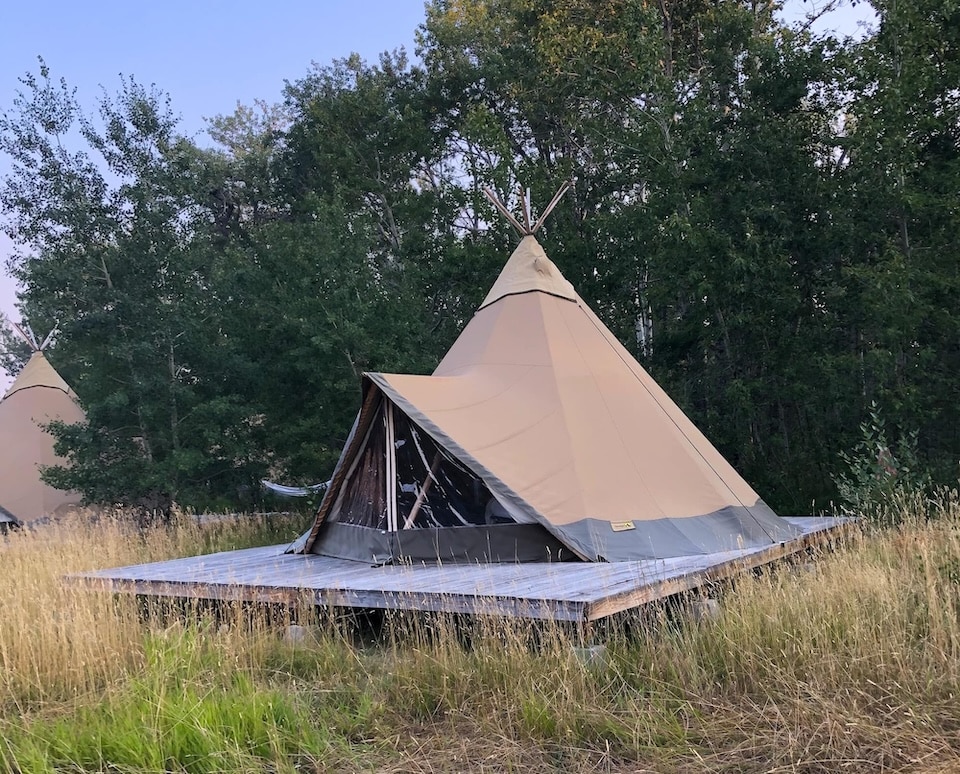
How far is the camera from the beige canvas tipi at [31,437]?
12.9m

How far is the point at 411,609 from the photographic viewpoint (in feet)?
14.1

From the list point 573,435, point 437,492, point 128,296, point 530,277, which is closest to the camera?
point 437,492

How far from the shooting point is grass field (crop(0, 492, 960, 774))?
8.97 feet

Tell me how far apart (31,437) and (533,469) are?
36.2ft

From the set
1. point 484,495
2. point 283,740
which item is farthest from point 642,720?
point 484,495

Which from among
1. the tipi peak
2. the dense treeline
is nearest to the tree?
the dense treeline

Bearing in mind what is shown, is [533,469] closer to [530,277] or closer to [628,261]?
[530,277]

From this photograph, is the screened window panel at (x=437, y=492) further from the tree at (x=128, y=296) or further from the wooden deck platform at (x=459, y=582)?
the tree at (x=128, y=296)

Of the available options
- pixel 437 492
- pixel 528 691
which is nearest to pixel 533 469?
pixel 437 492

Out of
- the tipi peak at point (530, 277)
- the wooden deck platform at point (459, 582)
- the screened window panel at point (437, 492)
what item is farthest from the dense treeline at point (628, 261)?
the screened window panel at point (437, 492)

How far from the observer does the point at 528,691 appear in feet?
10.7

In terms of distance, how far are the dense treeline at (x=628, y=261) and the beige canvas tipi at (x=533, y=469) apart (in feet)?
10.9

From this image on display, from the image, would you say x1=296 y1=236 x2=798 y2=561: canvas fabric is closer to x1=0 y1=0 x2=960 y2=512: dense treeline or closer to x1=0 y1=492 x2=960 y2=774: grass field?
x1=0 y1=492 x2=960 y2=774: grass field

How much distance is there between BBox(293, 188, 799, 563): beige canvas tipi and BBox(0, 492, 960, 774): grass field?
1.38 metres
